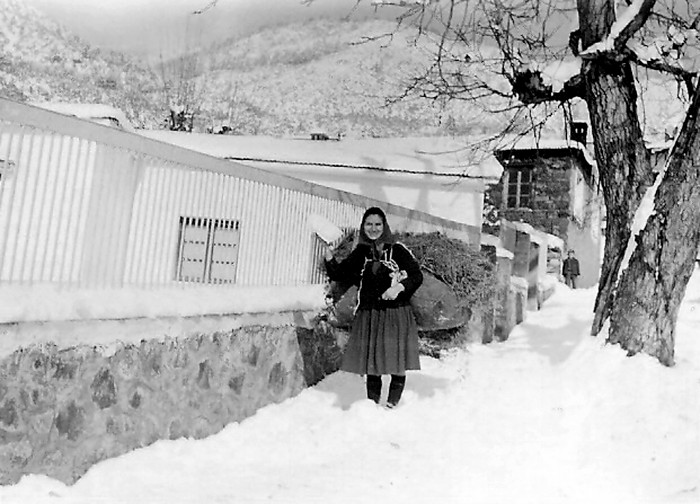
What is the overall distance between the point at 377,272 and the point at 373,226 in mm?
396

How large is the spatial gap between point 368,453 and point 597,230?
90.5 ft

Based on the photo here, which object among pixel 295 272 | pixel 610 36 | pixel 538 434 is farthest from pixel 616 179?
pixel 295 272

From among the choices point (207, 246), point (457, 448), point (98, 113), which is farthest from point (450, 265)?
point (98, 113)

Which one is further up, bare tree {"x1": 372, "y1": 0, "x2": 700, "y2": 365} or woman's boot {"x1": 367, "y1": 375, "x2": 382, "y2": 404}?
bare tree {"x1": 372, "y1": 0, "x2": 700, "y2": 365}

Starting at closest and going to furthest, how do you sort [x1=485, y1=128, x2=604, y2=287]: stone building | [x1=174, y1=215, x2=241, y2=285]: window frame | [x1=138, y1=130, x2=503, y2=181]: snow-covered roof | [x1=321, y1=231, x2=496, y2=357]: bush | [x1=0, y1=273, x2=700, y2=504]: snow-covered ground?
1. [x1=0, y1=273, x2=700, y2=504]: snow-covered ground
2. [x1=174, y1=215, x2=241, y2=285]: window frame
3. [x1=321, y1=231, x2=496, y2=357]: bush
4. [x1=138, y1=130, x2=503, y2=181]: snow-covered roof
5. [x1=485, y1=128, x2=604, y2=287]: stone building

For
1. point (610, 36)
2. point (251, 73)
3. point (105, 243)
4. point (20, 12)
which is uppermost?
point (251, 73)

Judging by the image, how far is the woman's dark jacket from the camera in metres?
5.70

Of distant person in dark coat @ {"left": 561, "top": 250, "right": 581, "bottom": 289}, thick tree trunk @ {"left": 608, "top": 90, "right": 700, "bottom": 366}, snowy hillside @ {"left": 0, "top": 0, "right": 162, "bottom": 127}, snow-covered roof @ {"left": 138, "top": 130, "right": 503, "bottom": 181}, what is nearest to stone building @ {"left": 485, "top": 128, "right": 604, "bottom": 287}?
distant person in dark coat @ {"left": 561, "top": 250, "right": 581, "bottom": 289}

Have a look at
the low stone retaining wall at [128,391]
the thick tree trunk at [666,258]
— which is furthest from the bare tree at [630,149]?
the low stone retaining wall at [128,391]

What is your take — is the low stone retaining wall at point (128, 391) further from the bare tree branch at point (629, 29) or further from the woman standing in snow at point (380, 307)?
the bare tree branch at point (629, 29)

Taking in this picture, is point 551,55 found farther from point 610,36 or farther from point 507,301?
point 507,301

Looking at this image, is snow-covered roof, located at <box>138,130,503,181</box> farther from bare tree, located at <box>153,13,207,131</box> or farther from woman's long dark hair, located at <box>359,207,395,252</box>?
bare tree, located at <box>153,13,207,131</box>

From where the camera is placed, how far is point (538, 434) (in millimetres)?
5504

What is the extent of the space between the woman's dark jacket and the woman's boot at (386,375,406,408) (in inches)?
25.1
